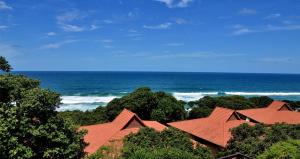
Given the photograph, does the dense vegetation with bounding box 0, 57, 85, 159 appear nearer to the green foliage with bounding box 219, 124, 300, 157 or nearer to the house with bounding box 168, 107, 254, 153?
the green foliage with bounding box 219, 124, 300, 157

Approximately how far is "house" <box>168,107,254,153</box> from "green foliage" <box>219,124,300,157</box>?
5047 mm

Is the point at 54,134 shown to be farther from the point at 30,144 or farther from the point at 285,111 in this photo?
the point at 285,111

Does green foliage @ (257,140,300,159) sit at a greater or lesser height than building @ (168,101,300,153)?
greater

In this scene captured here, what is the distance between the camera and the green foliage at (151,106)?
4005 centimetres

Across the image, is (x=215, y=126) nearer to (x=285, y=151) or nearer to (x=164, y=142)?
(x=164, y=142)

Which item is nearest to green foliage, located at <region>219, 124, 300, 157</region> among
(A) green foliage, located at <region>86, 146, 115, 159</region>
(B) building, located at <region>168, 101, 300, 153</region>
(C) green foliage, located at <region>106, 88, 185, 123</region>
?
(B) building, located at <region>168, 101, 300, 153</region>

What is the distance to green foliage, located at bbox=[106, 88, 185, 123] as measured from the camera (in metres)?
A: 40.0

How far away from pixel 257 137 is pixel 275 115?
17.7 metres

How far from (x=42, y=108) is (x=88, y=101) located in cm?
7015

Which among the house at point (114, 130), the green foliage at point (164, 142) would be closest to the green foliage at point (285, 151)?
the green foliage at point (164, 142)

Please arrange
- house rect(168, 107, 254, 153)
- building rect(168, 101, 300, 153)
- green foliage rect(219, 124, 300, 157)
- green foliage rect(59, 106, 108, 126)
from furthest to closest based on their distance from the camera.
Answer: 1. green foliage rect(59, 106, 108, 126)
2. building rect(168, 101, 300, 153)
3. house rect(168, 107, 254, 153)
4. green foliage rect(219, 124, 300, 157)

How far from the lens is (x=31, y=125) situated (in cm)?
1527

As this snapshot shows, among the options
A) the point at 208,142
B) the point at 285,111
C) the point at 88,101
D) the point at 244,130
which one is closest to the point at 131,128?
the point at 208,142

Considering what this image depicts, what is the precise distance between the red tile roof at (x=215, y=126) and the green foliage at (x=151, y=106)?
4.46 m
